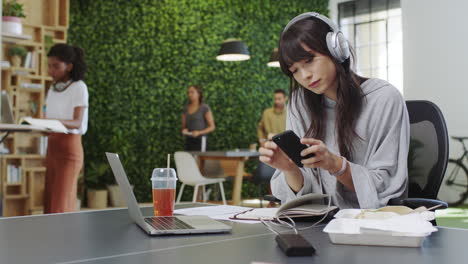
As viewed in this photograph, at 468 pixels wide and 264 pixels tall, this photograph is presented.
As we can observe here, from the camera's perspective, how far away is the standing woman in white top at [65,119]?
370cm

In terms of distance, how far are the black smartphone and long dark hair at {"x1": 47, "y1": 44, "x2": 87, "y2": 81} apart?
2.75 metres

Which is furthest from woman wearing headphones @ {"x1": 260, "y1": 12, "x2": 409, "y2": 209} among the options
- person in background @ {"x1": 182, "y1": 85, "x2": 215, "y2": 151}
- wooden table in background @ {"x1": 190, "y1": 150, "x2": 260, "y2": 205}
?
person in background @ {"x1": 182, "y1": 85, "x2": 215, "y2": 151}

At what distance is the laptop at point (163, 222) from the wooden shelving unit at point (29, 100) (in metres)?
4.92

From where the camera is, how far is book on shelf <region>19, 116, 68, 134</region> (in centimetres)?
320

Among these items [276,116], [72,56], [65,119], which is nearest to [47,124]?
[65,119]

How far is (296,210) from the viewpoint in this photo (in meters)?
1.28

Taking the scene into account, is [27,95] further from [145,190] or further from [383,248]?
[383,248]

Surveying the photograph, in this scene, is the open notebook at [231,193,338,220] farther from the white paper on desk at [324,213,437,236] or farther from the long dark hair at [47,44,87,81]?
the long dark hair at [47,44,87,81]

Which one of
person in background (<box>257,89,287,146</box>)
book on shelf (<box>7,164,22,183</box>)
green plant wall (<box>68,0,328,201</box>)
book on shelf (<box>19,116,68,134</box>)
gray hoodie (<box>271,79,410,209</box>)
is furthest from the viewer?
person in background (<box>257,89,287,146</box>)

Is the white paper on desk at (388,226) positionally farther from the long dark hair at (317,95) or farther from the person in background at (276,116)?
the person in background at (276,116)

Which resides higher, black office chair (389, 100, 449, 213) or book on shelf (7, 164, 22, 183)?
black office chair (389, 100, 449, 213)

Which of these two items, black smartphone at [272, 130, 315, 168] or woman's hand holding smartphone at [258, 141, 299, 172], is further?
woman's hand holding smartphone at [258, 141, 299, 172]

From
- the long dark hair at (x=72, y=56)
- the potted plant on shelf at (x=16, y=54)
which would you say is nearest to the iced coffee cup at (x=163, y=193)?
the long dark hair at (x=72, y=56)

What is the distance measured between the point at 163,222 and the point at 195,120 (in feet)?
18.5
